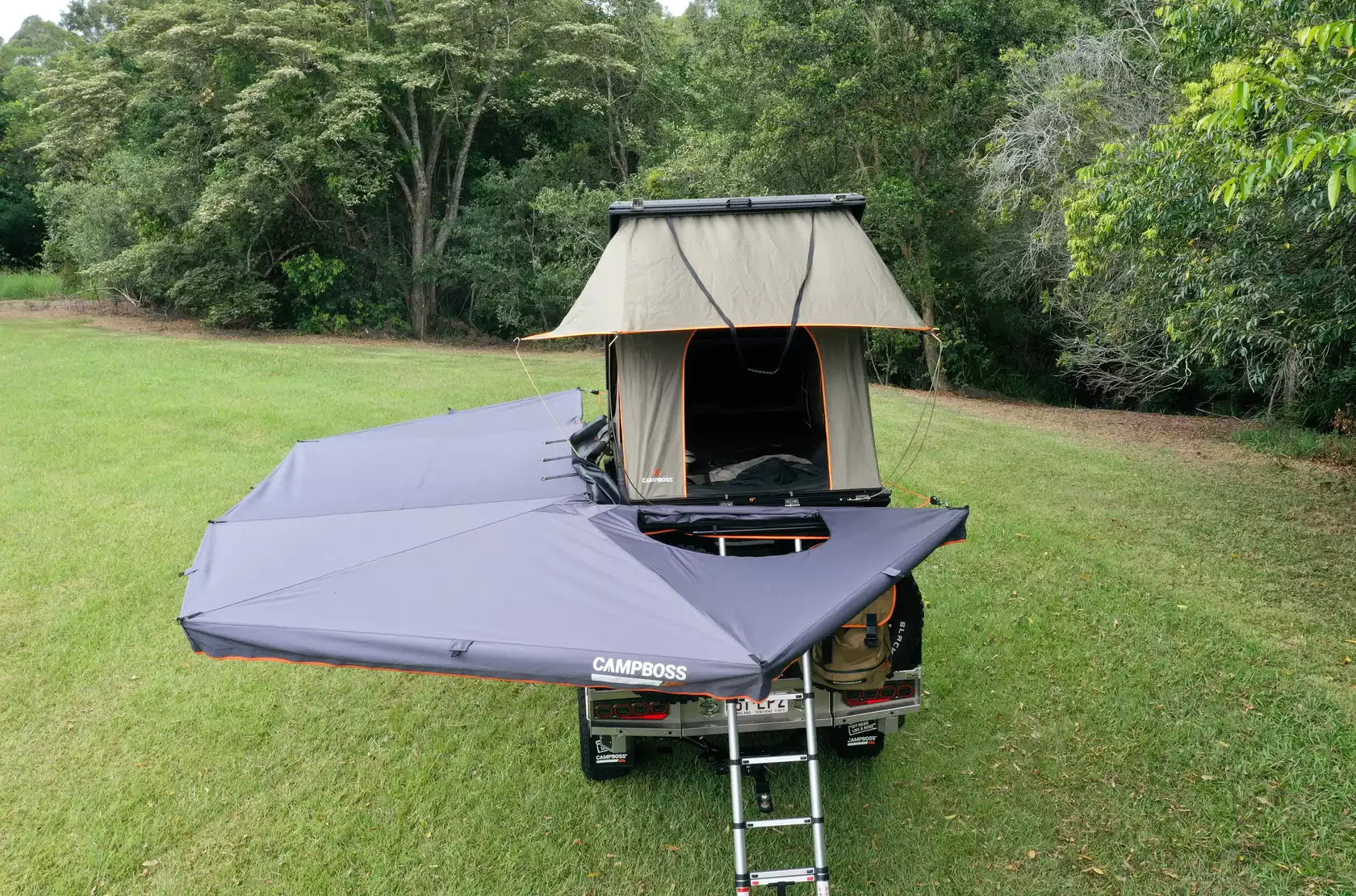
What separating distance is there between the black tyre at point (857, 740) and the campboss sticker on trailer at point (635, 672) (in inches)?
58.3

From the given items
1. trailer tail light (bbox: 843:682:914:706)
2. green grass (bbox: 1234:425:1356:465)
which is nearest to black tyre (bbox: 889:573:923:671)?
trailer tail light (bbox: 843:682:914:706)

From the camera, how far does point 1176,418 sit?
17.1 meters

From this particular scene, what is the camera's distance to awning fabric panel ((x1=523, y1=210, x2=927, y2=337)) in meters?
4.89

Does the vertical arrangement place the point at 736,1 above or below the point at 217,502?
above

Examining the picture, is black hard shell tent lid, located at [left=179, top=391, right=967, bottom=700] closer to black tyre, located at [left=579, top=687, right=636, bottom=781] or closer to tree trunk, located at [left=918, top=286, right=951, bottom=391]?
black tyre, located at [left=579, top=687, right=636, bottom=781]

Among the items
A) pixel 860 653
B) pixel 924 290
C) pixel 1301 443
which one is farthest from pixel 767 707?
pixel 924 290

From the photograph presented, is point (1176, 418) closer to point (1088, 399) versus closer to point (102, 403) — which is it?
point (1088, 399)

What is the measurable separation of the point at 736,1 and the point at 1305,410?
16.1 metres

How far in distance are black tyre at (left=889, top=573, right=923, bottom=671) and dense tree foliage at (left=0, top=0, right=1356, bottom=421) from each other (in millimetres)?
5755

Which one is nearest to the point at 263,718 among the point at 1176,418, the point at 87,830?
the point at 87,830

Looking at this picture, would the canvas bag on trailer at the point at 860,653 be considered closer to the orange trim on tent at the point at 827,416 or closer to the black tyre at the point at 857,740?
the black tyre at the point at 857,740

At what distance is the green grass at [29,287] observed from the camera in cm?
2962

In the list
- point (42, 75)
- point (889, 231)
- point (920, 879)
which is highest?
point (42, 75)

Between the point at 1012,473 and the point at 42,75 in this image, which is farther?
the point at 42,75
